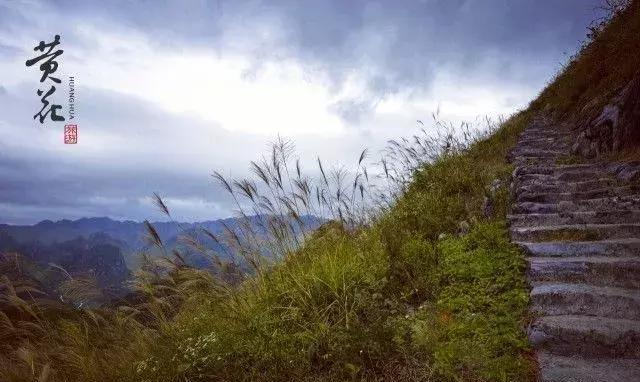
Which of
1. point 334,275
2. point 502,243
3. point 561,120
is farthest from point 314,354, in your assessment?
point 561,120

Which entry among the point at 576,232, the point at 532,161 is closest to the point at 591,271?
the point at 576,232

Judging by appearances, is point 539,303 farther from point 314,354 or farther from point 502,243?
point 314,354

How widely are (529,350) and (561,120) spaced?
36.9 feet

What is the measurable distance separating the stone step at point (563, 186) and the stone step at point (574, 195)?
15 centimetres

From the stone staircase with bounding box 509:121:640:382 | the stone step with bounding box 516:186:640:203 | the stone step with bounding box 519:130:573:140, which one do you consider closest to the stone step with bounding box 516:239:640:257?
the stone staircase with bounding box 509:121:640:382

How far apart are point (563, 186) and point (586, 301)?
3.43m

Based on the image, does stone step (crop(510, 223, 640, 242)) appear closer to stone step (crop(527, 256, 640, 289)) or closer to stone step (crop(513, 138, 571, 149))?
stone step (crop(527, 256, 640, 289))

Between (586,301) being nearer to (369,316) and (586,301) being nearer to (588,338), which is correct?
(588,338)

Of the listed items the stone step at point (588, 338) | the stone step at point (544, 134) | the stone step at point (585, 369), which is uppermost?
the stone step at point (544, 134)

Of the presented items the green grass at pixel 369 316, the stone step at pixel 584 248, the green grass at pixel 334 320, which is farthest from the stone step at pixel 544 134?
the stone step at pixel 584 248

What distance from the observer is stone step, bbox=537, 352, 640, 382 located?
297 centimetres

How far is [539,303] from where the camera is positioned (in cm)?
391

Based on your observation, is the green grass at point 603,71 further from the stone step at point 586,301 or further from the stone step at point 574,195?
the stone step at point 586,301

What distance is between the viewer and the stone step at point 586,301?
3.71 m
